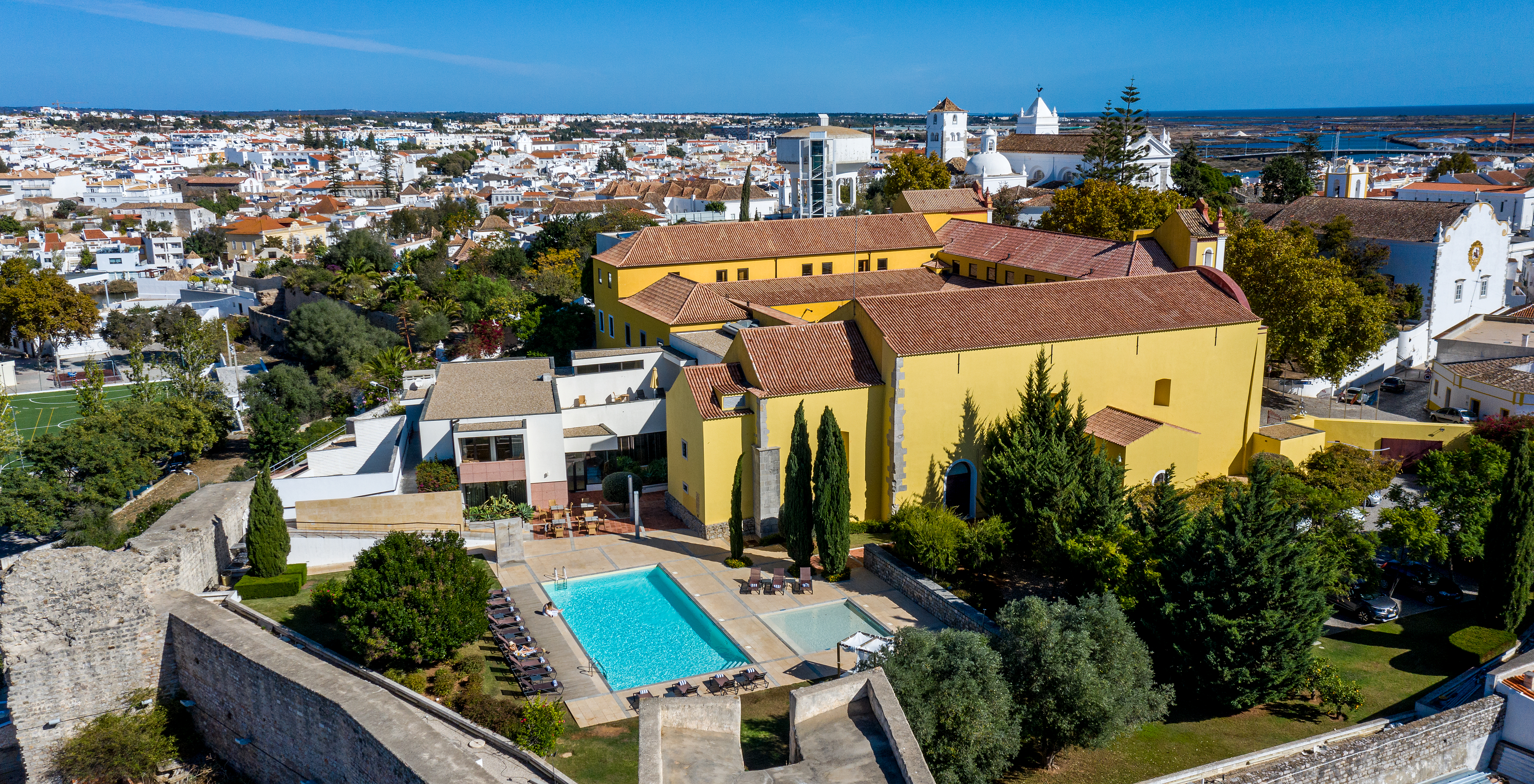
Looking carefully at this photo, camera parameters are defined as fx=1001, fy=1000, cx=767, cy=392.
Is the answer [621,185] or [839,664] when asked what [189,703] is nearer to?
[839,664]

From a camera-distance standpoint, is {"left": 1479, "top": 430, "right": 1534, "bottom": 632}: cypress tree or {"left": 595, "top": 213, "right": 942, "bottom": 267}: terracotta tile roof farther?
{"left": 595, "top": 213, "right": 942, "bottom": 267}: terracotta tile roof

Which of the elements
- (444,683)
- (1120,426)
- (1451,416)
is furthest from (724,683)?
(1451,416)

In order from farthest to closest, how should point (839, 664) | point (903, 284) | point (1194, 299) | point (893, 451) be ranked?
1. point (903, 284)
2. point (1194, 299)
3. point (893, 451)
4. point (839, 664)

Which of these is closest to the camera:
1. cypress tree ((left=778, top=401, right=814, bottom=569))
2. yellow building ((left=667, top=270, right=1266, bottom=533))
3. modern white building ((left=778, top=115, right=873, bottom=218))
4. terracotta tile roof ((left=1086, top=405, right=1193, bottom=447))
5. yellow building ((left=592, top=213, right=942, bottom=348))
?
cypress tree ((left=778, top=401, right=814, bottom=569))

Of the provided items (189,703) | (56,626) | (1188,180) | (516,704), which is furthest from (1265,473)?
(1188,180)

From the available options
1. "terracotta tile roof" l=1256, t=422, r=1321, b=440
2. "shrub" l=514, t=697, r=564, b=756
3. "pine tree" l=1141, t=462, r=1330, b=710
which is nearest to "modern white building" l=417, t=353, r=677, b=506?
"shrub" l=514, t=697, r=564, b=756

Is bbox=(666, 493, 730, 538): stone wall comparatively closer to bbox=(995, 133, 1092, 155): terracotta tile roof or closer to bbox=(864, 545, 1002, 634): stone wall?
bbox=(864, 545, 1002, 634): stone wall

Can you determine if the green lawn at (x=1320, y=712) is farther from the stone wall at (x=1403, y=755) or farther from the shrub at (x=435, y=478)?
the shrub at (x=435, y=478)
